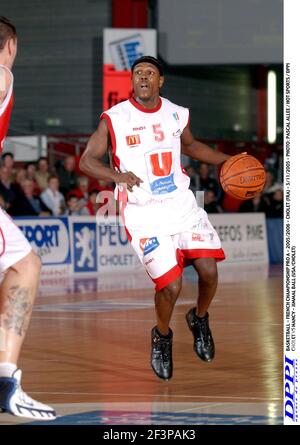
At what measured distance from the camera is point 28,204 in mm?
22594

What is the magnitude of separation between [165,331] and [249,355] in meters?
1.62

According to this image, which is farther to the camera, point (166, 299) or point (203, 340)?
point (203, 340)

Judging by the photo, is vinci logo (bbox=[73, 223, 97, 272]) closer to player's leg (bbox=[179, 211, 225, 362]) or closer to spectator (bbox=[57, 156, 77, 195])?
spectator (bbox=[57, 156, 77, 195])

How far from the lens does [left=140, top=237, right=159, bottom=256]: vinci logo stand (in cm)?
1009

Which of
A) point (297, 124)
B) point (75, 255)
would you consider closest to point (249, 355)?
point (297, 124)

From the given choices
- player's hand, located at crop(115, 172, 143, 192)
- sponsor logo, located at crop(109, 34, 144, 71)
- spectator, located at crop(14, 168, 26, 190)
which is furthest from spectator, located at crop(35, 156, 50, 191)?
player's hand, located at crop(115, 172, 143, 192)

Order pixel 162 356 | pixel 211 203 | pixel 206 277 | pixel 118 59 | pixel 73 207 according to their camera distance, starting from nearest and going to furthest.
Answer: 1. pixel 162 356
2. pixel 206 277
3. pixel 73 207
4. pixel 211 203
5. pixel 118 59

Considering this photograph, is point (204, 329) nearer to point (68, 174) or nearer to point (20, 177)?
point (20, 177)

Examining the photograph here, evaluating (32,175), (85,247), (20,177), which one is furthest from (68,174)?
(20,177)

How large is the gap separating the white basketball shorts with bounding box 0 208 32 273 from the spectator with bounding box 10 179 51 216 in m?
14.8

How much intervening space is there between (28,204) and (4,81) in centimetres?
1530

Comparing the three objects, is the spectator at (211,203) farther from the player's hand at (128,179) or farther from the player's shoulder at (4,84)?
the player's shoulder at (4,84)

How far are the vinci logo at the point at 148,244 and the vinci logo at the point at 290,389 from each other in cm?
375

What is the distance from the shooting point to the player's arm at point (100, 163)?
9625 mm
